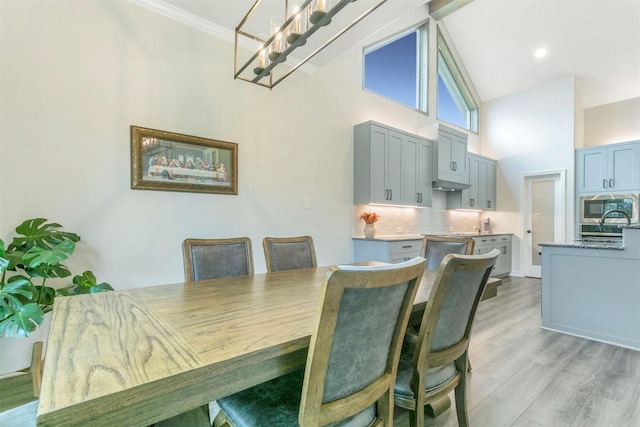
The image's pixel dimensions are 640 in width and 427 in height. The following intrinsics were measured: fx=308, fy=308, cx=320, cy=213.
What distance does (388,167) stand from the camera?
4227 mm

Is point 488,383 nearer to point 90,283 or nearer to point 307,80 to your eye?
point 90,283

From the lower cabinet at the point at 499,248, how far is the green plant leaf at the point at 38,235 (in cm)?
542

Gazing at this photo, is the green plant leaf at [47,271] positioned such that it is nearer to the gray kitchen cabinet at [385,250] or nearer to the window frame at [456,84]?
the gray kitchen cabinet at [385,250]

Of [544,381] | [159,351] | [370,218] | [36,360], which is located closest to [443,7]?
[370,218]

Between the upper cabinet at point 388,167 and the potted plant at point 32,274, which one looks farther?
the upper cabinet at point 388,167

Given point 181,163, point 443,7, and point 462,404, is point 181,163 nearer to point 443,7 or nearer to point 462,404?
point 462,404

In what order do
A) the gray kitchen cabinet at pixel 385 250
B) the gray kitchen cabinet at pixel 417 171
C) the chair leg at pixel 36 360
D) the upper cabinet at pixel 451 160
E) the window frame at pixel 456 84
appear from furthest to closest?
the window frame at pixel 456 84 → the upper cabinet at pixel 451 160 → the gray kitchen cabinet at pixel 417 171 → the gray kitchen cabinet at pixel 385 250 → the chair leg at pixel 36 360

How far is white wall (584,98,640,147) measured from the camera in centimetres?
523

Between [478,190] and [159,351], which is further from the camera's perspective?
[478,190]

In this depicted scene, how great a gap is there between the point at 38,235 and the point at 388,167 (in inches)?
143

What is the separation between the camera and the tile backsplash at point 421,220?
177 inches

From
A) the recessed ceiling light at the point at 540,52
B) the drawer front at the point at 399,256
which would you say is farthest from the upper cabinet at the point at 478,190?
the drawer front at the point at 399,256

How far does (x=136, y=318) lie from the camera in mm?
1090

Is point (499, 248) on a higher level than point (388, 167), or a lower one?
lower
